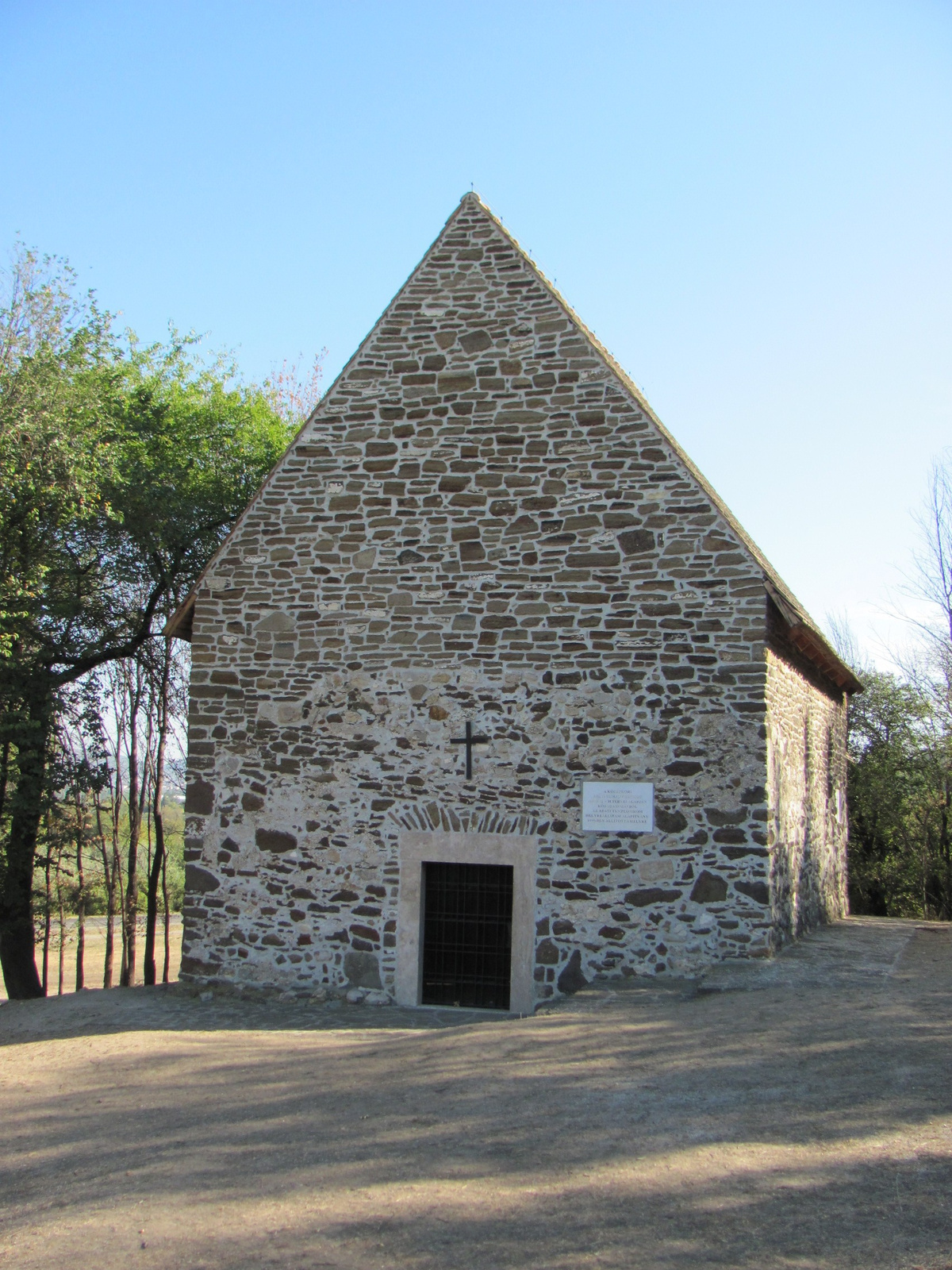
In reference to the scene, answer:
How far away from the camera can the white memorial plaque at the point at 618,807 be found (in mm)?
9281

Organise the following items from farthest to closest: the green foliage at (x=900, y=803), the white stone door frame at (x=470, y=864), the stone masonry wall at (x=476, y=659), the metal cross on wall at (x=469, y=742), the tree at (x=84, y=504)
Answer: the green foliage at (x=900, y=803)
the tree at (x=84, y=504)
the metal cross on wall at (x=469, y=742)
the white stone door frame at (x=470, y=864)
the stone masonry wall at (x=476, y=659)

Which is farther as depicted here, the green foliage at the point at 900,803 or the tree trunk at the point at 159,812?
the green foliage at the point at 900,803

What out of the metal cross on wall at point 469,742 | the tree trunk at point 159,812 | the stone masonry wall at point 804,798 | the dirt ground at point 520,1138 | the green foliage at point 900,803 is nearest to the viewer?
the dirt ground at point 520,1138

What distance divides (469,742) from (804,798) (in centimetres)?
447

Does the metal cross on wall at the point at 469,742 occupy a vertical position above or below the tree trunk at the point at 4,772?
above

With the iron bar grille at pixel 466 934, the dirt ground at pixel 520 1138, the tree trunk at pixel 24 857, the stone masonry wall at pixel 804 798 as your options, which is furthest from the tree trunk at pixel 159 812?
the stone masonry wall at pixel 804 798

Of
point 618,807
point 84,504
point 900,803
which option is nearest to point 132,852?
point 84,504

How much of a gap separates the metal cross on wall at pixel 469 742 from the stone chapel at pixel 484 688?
0.09 ft

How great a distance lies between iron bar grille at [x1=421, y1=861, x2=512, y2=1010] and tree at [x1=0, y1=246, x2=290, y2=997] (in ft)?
21.8

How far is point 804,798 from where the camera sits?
11.7 metres

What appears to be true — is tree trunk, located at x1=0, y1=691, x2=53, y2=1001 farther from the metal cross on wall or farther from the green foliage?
the green foliage

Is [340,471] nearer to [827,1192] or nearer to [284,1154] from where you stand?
[284,1154]

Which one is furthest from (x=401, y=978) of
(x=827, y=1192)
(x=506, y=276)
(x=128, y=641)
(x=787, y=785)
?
(x=128, y=641)

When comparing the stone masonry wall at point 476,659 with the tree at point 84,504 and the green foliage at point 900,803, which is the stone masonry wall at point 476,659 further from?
the green foliage at point 900,803
